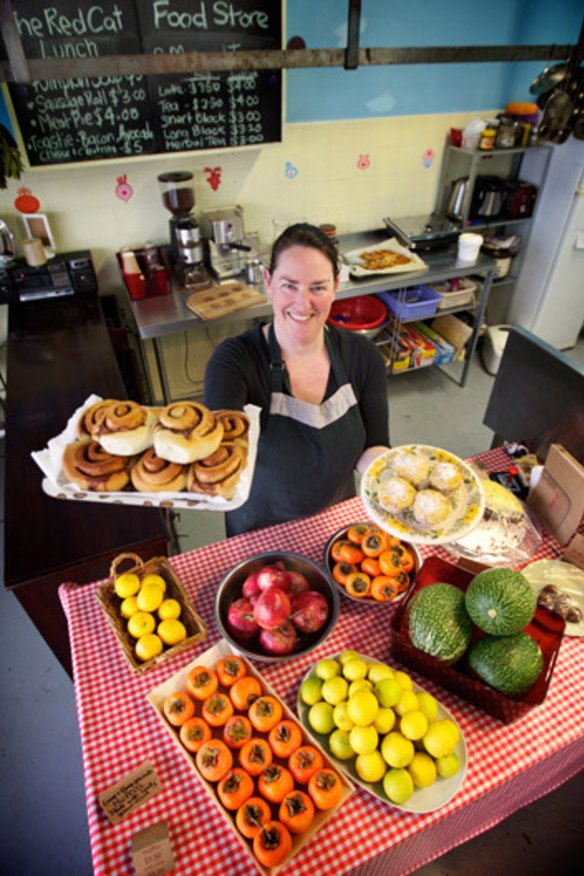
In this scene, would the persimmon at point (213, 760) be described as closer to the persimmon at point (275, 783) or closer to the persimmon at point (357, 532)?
the persimmon at point (275, 783)

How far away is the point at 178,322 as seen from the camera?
3.06m

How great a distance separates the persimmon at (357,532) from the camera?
154 centimetres

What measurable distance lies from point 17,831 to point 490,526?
2.08 m

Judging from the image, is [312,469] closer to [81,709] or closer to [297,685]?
[297,685]

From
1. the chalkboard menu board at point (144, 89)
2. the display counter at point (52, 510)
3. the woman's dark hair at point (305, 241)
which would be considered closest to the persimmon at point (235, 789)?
the display counter at point (52, 510)

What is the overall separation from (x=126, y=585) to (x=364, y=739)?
734 mm

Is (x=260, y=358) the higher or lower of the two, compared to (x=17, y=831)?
→ higher

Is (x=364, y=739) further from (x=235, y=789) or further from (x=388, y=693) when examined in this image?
(x=235, y=789)

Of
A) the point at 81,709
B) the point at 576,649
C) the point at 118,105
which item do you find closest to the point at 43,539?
the point at 81,709

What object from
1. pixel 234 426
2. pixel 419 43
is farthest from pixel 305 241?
pixel 419 43

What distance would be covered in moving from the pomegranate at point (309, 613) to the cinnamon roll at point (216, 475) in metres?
0.37

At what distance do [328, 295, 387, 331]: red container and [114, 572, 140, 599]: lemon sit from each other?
278 cm

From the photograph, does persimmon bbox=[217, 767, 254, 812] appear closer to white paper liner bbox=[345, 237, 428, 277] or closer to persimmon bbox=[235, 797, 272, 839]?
persimmon bbox=[235, 797, 272, 839]

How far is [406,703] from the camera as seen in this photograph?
1.17 meters
